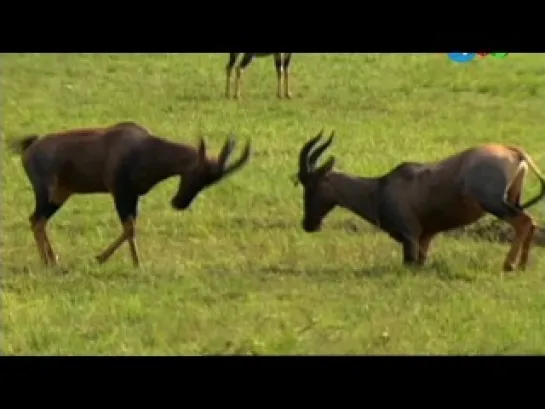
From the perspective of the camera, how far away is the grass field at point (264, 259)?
7250mm

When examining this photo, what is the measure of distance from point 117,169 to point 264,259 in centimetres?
125

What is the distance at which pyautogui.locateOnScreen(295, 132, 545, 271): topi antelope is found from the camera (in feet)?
28.7

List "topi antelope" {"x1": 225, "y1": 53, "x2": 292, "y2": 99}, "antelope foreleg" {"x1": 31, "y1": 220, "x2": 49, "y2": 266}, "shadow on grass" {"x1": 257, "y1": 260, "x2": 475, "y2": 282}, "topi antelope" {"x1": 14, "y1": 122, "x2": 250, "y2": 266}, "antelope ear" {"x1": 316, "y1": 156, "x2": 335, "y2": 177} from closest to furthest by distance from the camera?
"shadow on grass" {"x1": 257, "y1": 260, "x2": 475, "y2": 282}, "topi antelope" {"x1": 14, "y1": 122, "x2": 250, "y2": 266}, "antelope foreleg" {"x1": 31, "y1": 220, "x2": 49, "y2": 266}, "antelope ear" {"x1": 316, "y1": 156, "x2": 335, "y2": 177}, "topi antelope" {"x1": 225, "y1": 53, "x2": 292, "y2": 99}

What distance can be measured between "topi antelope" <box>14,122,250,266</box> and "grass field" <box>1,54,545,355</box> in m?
0.35

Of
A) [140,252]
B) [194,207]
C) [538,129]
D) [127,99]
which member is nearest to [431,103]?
[538,129]

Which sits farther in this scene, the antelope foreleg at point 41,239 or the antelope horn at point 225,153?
the antelope foreleg at point 41,239

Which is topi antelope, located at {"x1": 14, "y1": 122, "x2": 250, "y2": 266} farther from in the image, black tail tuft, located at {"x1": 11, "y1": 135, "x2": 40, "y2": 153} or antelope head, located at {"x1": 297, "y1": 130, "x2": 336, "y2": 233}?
antelope head, located at {"x1": 297, "y1": 130, "x2": 336, "y2": 233}

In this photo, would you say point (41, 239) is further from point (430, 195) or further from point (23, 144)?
point (430, 195)

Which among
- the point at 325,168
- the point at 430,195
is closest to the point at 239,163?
the point at 325,168

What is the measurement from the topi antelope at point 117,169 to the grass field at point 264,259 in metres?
0.35

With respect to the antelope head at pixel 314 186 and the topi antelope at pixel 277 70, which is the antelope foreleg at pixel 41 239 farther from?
the topi antelope at pixel 277 70

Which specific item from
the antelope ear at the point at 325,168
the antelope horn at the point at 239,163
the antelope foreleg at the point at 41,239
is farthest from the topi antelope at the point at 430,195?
the antelope foreleg at the point at 41,239

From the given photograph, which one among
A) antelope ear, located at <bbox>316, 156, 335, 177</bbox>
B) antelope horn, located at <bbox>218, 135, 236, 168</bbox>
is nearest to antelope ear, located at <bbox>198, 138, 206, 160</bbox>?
antelope horn, located at <bbox>218, 135, 236, 168</bbox>

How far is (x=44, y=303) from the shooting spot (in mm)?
7922
